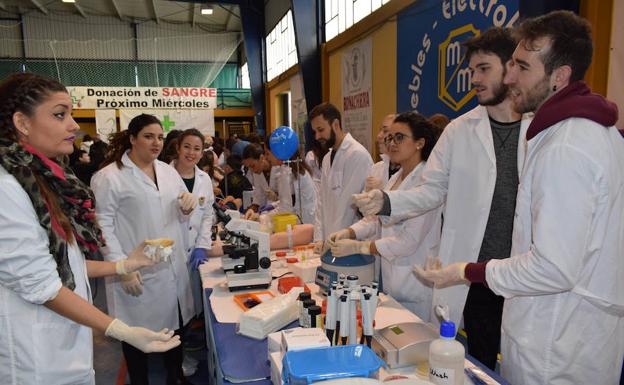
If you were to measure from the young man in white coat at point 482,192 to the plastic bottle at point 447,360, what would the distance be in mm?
727

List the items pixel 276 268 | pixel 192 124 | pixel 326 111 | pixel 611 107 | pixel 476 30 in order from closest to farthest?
pixel 611 107
pixel 276 268
pixel 326 111
pixel 476 30
pixel 192 124

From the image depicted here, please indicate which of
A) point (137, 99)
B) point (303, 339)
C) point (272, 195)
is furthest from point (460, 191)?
point (137, 99)

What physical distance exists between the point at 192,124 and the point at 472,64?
8.12 meters

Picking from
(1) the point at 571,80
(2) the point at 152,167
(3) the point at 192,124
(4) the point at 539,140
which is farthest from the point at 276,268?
(3) the point at 192,124

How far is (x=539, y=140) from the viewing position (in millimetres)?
1272

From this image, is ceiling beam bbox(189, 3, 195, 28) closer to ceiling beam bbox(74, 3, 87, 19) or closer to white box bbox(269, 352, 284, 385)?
ceiling beam bbox(74, 3, 87, 19)

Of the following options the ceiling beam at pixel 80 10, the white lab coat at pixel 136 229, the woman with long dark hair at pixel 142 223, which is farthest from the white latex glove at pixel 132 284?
the ceiling beam at pixel 80 10

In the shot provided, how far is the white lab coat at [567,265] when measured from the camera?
1.09 metres

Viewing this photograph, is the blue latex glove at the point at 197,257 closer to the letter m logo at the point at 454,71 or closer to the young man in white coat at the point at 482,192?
the young man in white coat at the point at 482,192

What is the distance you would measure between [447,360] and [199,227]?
212 centimetres

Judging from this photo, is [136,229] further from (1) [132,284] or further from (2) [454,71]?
(2) [454,71]

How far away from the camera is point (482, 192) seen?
5.75ft

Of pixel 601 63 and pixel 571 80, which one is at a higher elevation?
pixel 601 63

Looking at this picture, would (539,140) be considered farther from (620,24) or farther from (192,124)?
(192,124)
